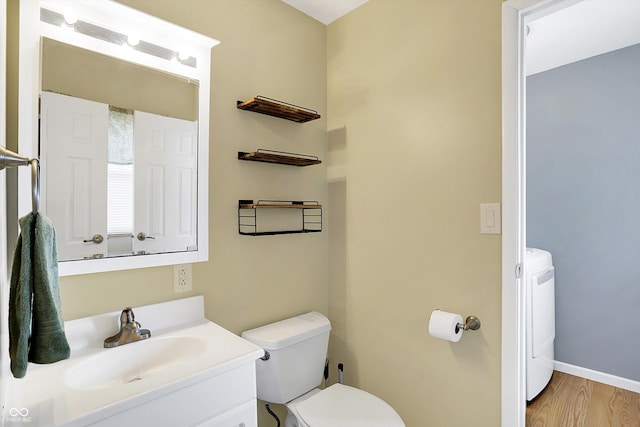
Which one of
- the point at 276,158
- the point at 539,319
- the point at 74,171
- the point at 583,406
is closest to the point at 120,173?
the point at 74,171

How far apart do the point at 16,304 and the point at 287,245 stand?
47.4 inches

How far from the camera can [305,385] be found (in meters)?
1.62

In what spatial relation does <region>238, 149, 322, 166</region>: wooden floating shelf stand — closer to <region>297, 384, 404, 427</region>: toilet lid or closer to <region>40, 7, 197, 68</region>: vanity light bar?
<region>40, 7, 197, 68</region>: vanity light bar

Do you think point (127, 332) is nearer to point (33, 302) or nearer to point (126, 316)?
point (126, 316)

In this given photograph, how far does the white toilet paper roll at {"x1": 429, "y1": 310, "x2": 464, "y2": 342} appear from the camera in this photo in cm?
138

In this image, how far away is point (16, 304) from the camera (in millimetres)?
696

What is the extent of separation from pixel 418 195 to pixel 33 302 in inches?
56.7

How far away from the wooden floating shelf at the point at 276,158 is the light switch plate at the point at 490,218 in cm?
84

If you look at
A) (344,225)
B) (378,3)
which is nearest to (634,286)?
(344,225)

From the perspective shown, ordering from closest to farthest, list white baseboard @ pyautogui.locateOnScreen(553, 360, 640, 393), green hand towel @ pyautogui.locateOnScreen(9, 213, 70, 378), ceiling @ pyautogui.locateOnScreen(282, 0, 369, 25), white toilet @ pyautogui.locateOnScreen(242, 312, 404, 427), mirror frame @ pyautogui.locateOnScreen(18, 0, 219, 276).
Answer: green hand towel @ pyautogui.locateOnScreen(9, 213, 70, 378), mirror frame @ pyautogui.locateOnScreen(18, 0, 219, 276), white toilet @ pyautogui.locateOnScreen(242, 312, 404, 427), ceiling @ pyautogui.locateOnScreen(282, 0, 369, 25), white baseboard @ pyautogui.locateOnScreen(553, 360, 640, 393)

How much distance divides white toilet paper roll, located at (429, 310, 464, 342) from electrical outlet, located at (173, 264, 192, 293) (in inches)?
41.9

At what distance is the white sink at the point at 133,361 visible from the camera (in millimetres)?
1073

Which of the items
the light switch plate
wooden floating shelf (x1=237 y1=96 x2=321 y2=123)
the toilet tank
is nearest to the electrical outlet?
the toilet tank

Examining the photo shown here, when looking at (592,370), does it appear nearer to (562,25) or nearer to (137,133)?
(562,25)
